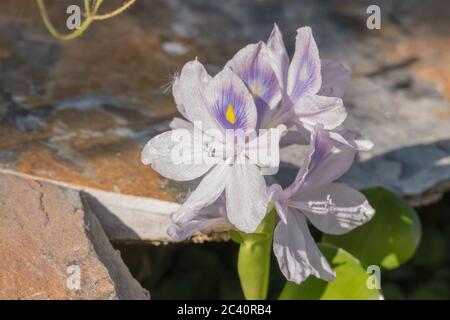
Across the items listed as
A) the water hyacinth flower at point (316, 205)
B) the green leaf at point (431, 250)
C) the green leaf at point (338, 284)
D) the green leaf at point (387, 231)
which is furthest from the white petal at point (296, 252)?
the green leaf at point (431, 250)

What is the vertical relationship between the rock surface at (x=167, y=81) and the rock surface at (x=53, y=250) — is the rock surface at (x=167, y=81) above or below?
above

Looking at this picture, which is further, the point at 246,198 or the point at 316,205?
the point at 316,205

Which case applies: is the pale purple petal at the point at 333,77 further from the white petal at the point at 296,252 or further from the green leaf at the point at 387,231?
the green leaf at the point at 387,231

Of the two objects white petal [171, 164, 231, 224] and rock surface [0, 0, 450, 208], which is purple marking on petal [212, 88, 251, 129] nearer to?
white petal [171, 164, 231, 224]

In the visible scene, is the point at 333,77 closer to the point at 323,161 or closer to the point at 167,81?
the point at 323,161

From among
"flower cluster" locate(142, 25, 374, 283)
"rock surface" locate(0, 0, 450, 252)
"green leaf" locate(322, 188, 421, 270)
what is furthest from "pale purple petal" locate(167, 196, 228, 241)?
"green leaf" locate(322, 188, 421, 270)

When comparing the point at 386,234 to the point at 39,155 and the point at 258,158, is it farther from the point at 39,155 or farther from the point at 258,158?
the point at 39,155

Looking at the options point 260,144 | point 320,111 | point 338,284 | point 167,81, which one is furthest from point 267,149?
point 167,81
